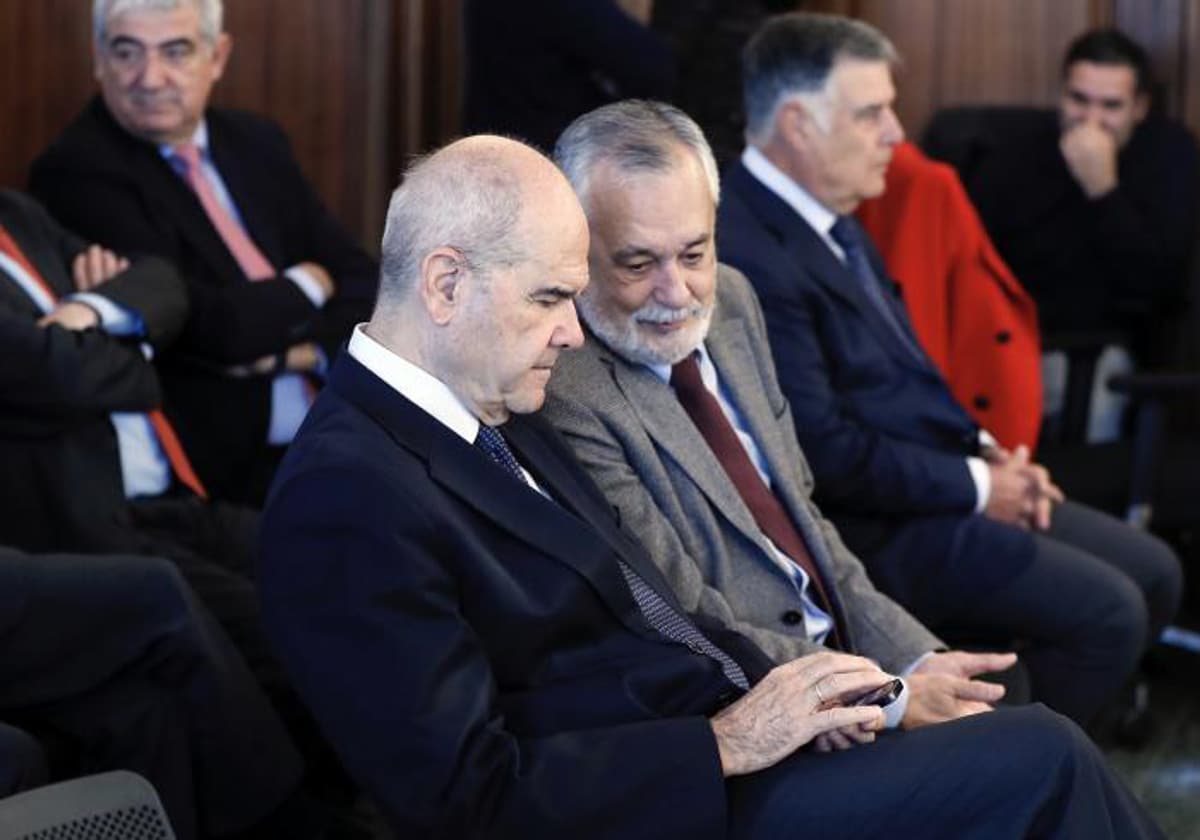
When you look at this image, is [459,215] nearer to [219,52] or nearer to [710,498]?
[710,498]

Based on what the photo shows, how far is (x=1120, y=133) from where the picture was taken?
4.54m

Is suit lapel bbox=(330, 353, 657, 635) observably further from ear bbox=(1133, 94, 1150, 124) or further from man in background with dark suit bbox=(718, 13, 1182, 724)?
ear bbox=(1133, 94, 1150, 124)

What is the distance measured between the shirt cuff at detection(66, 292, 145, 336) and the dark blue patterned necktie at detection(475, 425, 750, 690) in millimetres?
1129

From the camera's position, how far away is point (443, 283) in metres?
2.02

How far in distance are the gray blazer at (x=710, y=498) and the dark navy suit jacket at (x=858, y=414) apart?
0.33 meters

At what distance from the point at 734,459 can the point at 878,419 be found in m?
0.75

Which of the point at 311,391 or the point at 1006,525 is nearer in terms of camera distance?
the point at 1006,525

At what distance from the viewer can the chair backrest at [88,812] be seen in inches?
71.1

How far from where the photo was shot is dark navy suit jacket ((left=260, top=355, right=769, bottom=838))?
73.5 inches

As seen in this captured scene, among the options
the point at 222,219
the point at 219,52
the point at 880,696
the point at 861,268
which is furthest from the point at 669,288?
the point at 219,52

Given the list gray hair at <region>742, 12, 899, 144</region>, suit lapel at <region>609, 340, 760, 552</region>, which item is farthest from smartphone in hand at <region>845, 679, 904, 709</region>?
gray hair at <region>742, 12, 899, 144</region>

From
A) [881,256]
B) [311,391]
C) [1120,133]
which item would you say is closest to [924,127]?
[1120,133]

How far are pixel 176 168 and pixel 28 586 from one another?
1.13 m

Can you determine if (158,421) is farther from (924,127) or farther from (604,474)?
(924,127)
